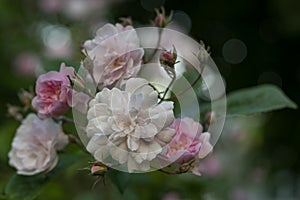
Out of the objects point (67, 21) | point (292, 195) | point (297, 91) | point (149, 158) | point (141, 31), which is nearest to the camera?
point (149, 158)

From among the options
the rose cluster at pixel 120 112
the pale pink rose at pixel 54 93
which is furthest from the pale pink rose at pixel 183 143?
the pale pink rose at pixel 54 93

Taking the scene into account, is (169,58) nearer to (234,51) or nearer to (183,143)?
(183,143)

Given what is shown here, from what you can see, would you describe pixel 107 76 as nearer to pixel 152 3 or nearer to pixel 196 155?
pixel 196 155

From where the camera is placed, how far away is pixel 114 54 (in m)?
0.62

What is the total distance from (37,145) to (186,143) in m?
0.20

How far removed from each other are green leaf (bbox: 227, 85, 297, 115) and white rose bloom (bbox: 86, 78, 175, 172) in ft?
0.66

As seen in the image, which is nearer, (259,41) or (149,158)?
(149,158)

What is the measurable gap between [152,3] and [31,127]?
103cm

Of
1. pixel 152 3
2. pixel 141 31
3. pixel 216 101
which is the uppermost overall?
pixel 141 31

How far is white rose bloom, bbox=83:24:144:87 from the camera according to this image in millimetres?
604

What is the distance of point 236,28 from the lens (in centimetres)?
162

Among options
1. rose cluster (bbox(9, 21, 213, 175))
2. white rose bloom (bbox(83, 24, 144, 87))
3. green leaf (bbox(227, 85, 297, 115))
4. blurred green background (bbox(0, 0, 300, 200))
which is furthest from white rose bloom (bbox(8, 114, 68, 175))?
blurred green background (bbox(0, 0, 300, 200))

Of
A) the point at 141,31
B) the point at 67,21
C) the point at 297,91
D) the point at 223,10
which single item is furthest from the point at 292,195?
the point at 141,31

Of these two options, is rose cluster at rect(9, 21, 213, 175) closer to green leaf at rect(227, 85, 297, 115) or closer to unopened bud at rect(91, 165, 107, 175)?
unopened bud at rect(91, 165, 107, 175)
